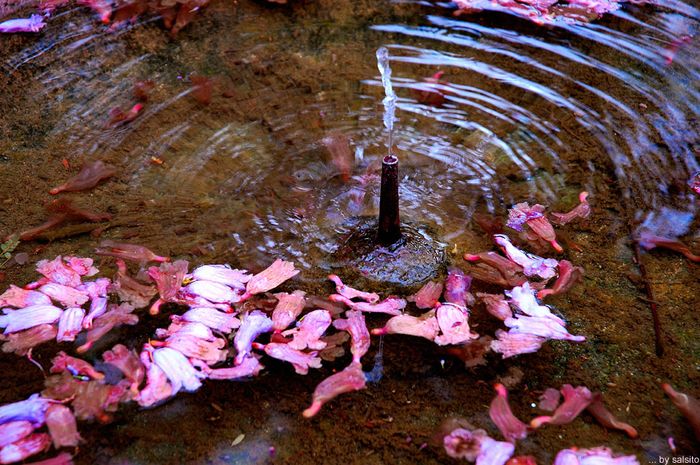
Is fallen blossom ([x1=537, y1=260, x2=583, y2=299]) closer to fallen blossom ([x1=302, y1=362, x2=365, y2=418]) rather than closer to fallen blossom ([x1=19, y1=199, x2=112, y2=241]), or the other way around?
fallen blossom ([x1=302, y1=362, x2=365, y2=418])

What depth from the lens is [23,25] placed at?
311cm

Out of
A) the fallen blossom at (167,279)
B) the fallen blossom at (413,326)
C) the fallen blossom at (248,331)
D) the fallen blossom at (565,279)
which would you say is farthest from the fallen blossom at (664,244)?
the fallen blossom at (167,279)

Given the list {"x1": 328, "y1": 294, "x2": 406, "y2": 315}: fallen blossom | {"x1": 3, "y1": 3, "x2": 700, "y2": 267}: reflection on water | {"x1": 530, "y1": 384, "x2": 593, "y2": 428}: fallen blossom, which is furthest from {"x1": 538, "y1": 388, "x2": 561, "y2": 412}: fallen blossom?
{"x1": 3, "y1": 3, "x2": 700, "y2": 267}: reflection on water

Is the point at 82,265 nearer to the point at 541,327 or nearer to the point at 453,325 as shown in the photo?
the point at 453,325

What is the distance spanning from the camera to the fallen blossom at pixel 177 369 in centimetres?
169

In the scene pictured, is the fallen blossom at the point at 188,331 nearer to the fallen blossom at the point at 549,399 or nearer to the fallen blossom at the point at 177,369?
the fallen blossom at the point at 177,369

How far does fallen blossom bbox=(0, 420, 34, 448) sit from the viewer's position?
155 centimetres

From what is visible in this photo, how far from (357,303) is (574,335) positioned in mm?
683

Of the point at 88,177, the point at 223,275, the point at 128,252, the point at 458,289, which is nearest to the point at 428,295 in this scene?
the point at 458,289

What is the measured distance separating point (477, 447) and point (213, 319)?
886mm

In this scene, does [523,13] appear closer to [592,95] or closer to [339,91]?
[592,95]

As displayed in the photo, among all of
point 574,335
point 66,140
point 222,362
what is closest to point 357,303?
point 222,362

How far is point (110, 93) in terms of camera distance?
2.82m

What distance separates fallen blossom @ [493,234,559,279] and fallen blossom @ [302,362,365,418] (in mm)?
707
